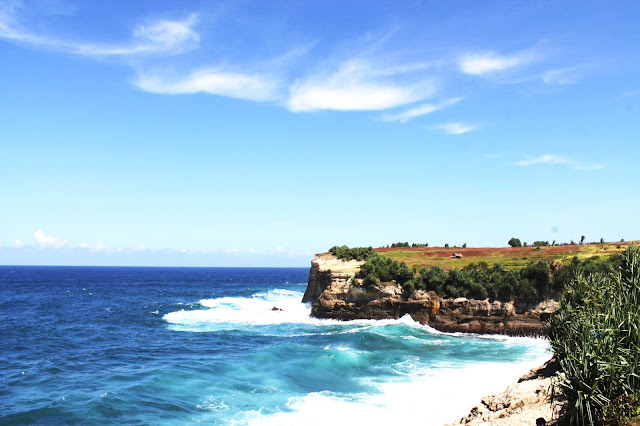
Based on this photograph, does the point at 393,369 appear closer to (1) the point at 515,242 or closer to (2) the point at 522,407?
(2) the point at 522,407

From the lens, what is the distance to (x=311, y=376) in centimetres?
3000

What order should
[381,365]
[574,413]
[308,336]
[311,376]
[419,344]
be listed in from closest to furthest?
[574,413] → [311,376] → [381,365] → [419,344] → [308,336]

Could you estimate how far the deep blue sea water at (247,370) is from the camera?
75.9 feet

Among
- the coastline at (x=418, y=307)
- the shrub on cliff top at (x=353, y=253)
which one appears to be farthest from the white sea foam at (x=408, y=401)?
the shrub on cliff top at (x=353, y=253)

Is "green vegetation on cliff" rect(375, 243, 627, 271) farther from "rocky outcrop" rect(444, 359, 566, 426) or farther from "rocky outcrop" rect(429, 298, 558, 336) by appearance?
"rocky outcrop" rect(444, 359, 566, 426)

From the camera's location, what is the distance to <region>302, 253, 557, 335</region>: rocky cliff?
43438mm

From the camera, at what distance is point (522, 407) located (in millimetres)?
17203

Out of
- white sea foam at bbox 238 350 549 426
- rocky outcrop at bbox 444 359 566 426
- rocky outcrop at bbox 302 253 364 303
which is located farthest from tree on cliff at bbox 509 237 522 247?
rocky outcrop at bbox 444 359 566 426

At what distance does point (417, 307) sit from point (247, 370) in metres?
22.8

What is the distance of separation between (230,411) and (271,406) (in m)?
2.21

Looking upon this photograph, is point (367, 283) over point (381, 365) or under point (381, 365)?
over

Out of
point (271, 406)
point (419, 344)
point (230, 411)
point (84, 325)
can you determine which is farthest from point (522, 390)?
point (84, 325)

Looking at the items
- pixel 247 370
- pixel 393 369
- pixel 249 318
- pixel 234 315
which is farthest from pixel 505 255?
pixel 247 370

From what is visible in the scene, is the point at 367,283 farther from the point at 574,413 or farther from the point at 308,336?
the point at 574,413
